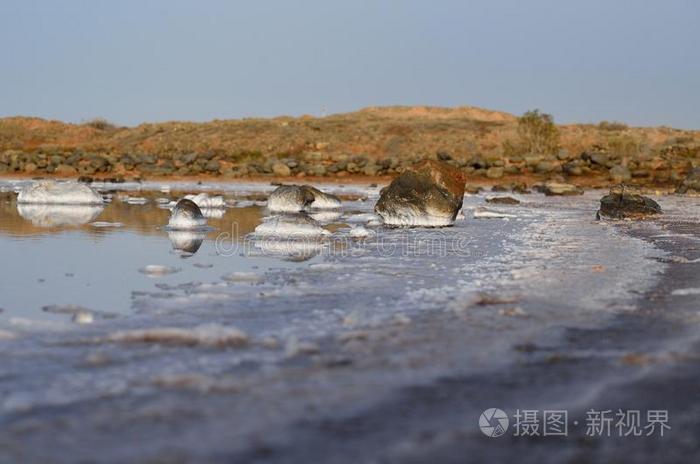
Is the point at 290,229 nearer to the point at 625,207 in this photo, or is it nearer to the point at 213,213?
the point at 213,213

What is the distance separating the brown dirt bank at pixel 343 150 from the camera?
28.3 metres

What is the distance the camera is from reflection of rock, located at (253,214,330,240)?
9305mm

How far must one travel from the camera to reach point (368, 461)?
241 cm

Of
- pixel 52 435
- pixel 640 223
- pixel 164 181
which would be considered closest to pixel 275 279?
pixel 52 435

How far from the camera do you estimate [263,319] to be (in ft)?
14.6

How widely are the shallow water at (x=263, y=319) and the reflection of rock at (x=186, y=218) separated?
1056mm

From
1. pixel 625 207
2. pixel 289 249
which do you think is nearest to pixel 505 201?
pixel 625 207

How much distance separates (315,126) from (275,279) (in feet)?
151

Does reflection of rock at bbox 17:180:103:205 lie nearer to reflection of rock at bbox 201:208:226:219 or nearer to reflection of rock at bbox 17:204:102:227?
reflection of rock at bbox 17:204:102:227

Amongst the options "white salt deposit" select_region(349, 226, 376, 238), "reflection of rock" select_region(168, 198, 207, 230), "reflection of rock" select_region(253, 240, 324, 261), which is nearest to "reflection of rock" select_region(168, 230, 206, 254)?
"reflection of rock" select_region(168, 198, 207, 230)

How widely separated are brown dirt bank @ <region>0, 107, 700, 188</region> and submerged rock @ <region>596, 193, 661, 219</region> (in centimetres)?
1188

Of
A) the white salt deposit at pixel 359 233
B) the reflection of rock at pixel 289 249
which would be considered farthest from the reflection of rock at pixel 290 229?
the reflection of rock at pixel 289 249

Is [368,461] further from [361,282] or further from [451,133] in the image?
[451,133]

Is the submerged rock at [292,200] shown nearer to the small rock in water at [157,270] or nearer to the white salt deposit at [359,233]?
the white salt deposit at [359,233]
